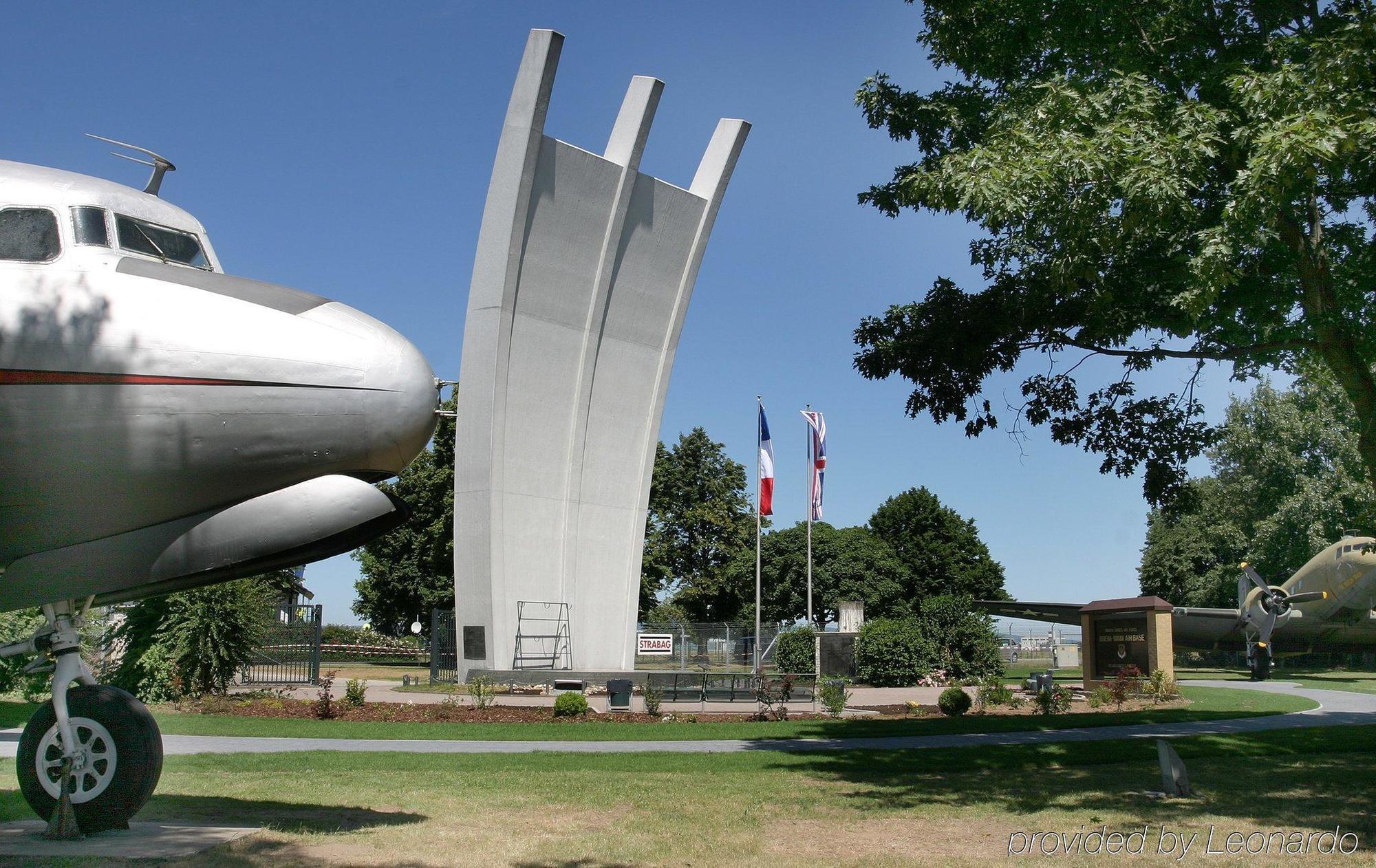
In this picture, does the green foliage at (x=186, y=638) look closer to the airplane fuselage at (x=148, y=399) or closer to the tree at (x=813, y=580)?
the airplane fuselage at (x=148, y=399)

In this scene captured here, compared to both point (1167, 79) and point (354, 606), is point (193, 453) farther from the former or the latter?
point (354, 606)

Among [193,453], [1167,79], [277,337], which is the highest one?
[1167,79]

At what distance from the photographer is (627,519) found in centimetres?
3391

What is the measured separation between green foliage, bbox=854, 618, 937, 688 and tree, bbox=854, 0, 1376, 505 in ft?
68.7

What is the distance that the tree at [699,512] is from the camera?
65938mm

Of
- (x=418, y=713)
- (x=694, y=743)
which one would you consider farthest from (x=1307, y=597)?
(x=418, y=713)

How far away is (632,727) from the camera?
66.4 feet

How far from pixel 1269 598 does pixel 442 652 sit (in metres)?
34.5

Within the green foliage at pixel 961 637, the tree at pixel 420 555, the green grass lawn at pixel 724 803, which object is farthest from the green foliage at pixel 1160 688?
the tree at pixel 420 555

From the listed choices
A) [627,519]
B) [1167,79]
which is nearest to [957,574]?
[627,519]

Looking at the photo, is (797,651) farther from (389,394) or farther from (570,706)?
(389,394)

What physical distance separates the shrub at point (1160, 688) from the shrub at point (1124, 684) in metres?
0.43

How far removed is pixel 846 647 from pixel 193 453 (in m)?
32.2

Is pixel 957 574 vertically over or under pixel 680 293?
under
